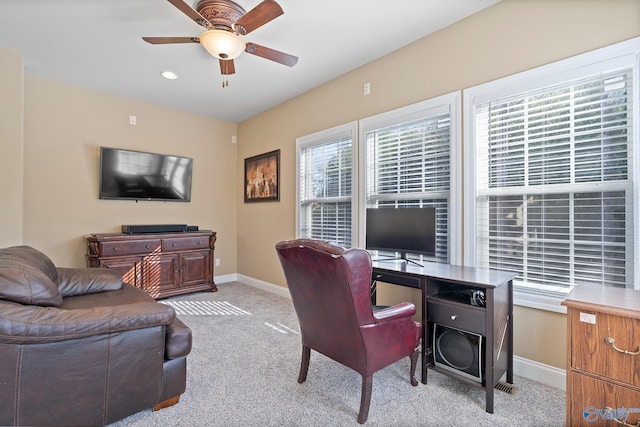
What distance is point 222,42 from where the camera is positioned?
2.39m

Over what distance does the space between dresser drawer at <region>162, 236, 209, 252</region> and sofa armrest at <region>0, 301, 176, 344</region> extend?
9.14 ft

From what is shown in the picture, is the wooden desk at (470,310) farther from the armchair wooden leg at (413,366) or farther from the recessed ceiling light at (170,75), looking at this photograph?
the recessed ceiling light at (170,75)

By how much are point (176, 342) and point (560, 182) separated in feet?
9.02

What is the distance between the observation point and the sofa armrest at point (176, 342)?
71.7 inches

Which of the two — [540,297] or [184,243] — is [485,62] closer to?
[540,297]

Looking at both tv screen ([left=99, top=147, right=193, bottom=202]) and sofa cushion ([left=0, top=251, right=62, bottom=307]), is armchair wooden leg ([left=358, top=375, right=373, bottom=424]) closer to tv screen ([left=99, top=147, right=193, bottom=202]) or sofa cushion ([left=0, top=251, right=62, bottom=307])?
sofa cushion ([left=0, top=251, right=62, bottom=307])

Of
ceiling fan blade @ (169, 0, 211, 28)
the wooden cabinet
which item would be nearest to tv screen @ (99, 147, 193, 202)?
the wooden cabinet

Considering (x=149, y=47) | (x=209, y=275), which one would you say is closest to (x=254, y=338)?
(x=209, y=275)

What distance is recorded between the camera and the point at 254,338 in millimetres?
3014

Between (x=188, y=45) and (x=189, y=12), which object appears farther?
(x=188, y=45)

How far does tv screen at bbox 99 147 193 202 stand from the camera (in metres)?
4.17

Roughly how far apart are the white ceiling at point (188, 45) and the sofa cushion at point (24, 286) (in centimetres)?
210

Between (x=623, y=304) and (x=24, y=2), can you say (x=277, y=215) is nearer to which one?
(x=24, y=2)

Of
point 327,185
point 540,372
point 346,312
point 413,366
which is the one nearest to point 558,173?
point 540,372
